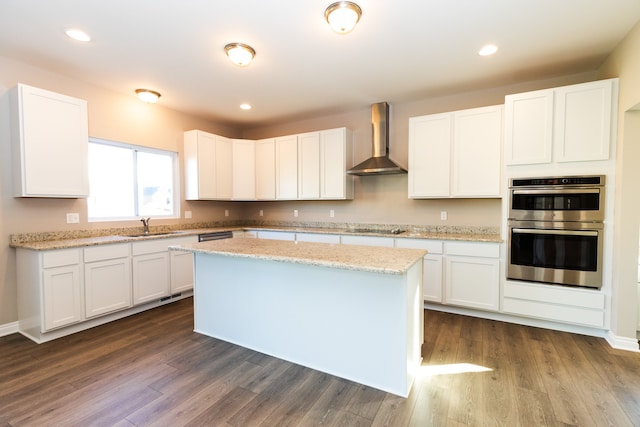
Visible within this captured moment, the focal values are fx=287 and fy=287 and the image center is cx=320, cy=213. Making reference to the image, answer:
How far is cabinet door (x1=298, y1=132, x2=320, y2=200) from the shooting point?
175 inches

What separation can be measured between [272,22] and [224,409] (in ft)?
9.01

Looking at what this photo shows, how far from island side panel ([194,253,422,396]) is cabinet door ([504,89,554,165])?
1803 millimetres

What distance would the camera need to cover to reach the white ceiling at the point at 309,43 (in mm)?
2074

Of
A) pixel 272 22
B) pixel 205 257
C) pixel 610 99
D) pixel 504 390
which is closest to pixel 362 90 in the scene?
pixel 272 22

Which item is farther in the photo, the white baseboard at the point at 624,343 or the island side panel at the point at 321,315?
the white baseboard at the point at 624,343

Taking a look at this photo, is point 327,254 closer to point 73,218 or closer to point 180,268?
point 180,268

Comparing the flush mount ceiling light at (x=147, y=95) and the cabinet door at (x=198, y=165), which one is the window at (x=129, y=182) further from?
the flush mount ceiling light at (x=147, y=95)

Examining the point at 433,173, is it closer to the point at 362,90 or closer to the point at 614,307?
the point at 362,90

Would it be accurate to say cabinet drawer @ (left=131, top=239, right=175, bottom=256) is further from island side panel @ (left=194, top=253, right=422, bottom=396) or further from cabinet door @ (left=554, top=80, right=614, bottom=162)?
cabinet door @ (left=554, top=80, right=614, bottom=162)

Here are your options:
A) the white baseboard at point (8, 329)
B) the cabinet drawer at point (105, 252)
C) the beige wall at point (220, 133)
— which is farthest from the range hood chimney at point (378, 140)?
the white baseboard at point (8, 329)

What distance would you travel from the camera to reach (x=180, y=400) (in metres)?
1.86

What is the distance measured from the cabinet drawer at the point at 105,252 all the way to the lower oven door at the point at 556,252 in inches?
165

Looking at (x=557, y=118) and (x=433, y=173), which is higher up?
(x=557, y=118)

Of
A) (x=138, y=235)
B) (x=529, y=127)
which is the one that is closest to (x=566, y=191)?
(x=529, y=127)
